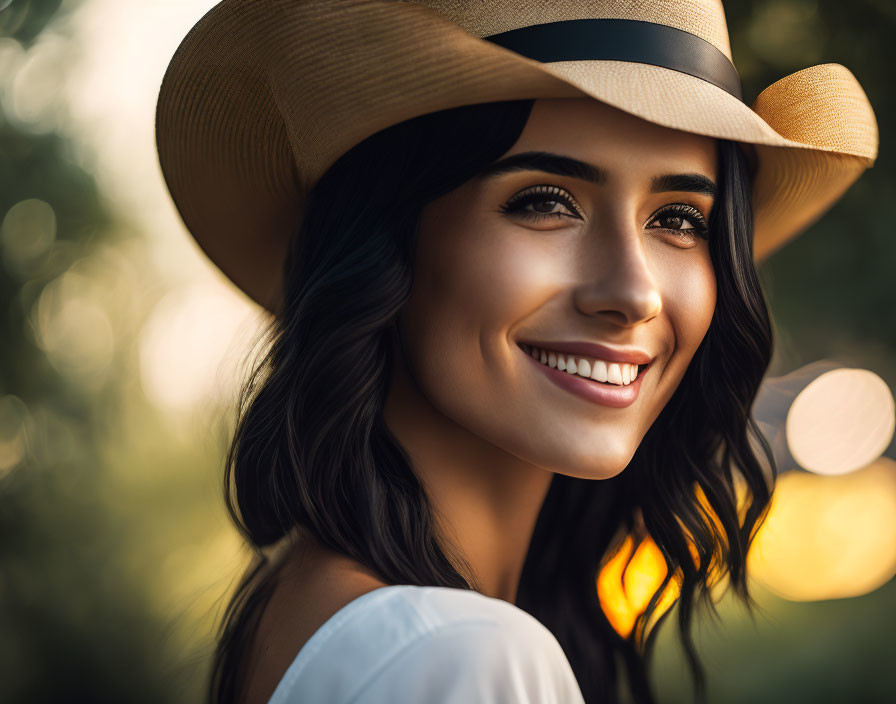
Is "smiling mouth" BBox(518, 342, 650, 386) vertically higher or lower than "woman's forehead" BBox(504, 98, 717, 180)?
lower

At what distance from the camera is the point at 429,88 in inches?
40.2

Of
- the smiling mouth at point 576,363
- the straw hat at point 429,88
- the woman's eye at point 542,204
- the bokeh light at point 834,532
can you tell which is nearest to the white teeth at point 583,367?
the smiling mouth at point 576,363

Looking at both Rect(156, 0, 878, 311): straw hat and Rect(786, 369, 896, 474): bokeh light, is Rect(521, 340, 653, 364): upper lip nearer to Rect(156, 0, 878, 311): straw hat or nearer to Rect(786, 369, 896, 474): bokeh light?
Rect(156, 0, 878, 311): straw hat

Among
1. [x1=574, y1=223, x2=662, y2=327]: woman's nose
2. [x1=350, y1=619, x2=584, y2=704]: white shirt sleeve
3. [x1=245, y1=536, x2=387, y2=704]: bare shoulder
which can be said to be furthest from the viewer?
[x1=574, y1=223, x2=662, y2=327]: woman's nose

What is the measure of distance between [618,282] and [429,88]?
0.35 metres

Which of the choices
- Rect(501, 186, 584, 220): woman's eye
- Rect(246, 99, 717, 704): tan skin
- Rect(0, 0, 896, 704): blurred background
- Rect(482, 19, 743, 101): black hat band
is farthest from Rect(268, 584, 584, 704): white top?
A: Rect(0, 0, 896, 704): blurred background

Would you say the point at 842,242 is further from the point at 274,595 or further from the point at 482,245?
the point at 274,595

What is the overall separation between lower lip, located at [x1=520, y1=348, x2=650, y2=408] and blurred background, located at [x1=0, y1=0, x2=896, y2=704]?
1618 millimetres

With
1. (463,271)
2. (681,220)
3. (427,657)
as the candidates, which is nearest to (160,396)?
(463,271)

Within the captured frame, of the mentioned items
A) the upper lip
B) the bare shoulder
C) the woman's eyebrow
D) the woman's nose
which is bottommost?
the bare shoulder

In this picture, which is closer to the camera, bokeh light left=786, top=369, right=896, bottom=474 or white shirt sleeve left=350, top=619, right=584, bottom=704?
white shirt sleeve left=350, top=619, right=584, bottom=704

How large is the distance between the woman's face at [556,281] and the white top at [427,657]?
0.35 m

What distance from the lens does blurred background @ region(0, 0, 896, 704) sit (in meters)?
2.66

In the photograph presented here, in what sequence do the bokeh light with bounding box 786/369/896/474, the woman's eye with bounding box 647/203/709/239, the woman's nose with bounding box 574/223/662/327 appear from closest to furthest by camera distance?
the woman's nose with bounding box 574/223/662/327
the woman's eye with bounding box 647/203/709/239
the bokeh light with bounding box 786/369/896/474
